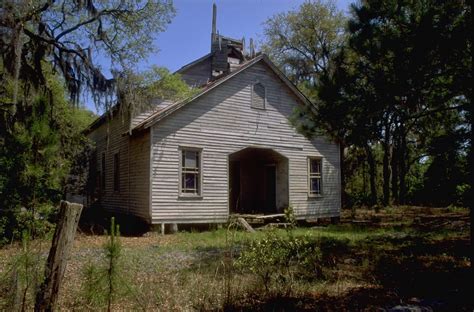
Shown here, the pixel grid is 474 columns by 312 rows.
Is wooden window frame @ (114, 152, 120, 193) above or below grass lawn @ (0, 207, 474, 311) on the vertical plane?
above

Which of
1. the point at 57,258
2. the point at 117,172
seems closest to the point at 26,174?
the point at 57,258

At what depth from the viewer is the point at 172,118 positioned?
1617 centimetres

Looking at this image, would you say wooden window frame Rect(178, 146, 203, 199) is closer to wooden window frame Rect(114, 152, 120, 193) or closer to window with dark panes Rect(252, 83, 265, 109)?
window with dark panes Rect(252, 83, 265, 109)

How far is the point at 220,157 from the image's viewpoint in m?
17.3

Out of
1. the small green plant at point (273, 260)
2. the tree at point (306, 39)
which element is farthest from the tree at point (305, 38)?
the small green plant at point (273, 260)

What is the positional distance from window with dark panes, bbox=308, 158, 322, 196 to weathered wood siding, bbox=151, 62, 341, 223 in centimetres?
26

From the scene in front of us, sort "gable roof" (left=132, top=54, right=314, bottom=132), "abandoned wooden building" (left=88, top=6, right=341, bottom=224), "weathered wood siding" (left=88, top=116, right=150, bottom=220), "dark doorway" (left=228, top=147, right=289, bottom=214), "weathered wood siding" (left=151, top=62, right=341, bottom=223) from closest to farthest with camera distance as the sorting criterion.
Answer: "gable roof" (left=132, top=54, right=314, bottom=132), "weathered wood siding" (left=151, top=62, right=341, bottom=223), "abandoned wooden building" (left=88, top=6, right=341, bottom=224), "weathered wood siding" (left=88, top=116, right=150, bottom=220), "dark doorway" (left=228, top=147, right=289, bottom=214)

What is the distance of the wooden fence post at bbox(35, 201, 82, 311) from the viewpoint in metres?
4.77

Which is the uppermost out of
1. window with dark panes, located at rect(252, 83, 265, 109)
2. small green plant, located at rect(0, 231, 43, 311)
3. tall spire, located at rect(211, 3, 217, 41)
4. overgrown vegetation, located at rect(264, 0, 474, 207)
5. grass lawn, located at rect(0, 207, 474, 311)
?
tall spire, located at rect(211, 3, 217, 41)

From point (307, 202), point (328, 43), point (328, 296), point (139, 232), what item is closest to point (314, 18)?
point (328, 43)

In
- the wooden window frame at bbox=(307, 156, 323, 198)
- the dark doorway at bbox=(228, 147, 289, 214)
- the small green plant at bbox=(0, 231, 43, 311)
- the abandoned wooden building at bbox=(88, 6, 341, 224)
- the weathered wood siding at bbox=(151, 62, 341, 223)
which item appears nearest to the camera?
the small green plant at bbox=(0, 231, 43, 311)

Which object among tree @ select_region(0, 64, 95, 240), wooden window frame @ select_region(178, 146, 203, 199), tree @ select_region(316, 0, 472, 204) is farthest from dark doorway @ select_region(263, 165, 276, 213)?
tree @ select_region(316, 0, 472, 204)

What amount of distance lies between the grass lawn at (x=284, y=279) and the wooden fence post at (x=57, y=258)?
52 centimetres

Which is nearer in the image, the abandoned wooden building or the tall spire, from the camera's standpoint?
the abandoned wooden building
